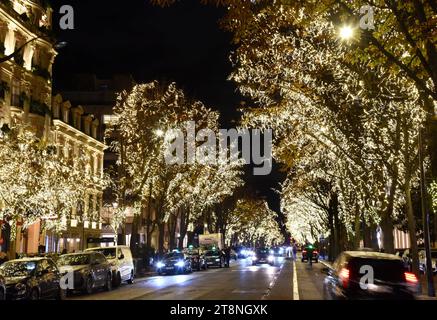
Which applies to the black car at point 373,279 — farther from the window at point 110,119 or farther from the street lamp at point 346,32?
the window at point 110,119

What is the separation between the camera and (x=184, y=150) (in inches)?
1812

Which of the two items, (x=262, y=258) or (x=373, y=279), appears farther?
(x=262, y=258)

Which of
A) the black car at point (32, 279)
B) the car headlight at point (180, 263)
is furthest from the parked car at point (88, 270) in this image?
the car headlight at point (180, 263)

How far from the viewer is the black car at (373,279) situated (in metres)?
13.6

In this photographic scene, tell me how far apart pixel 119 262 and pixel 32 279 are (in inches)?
387

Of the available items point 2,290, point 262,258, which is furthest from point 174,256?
point 2,290

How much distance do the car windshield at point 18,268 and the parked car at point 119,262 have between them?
7.27 metres

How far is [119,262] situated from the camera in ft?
94.1

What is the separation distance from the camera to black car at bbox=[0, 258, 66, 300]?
18.2 metres

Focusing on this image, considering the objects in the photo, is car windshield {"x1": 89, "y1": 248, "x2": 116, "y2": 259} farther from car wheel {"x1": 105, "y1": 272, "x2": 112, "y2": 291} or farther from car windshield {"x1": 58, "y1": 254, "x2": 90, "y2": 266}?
car windshield {"x1": 58, "y1": 254, "x2": 90, "y2": 266}

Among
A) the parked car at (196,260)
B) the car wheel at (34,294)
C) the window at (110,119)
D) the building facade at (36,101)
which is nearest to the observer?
the car wheel at (34,294)

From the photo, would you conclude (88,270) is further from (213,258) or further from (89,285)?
(213,258)

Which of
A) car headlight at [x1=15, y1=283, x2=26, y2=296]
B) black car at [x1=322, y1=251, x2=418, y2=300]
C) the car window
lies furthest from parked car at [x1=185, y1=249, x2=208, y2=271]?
black car at [x1=322, y1=251, x2=418, y2=300]
